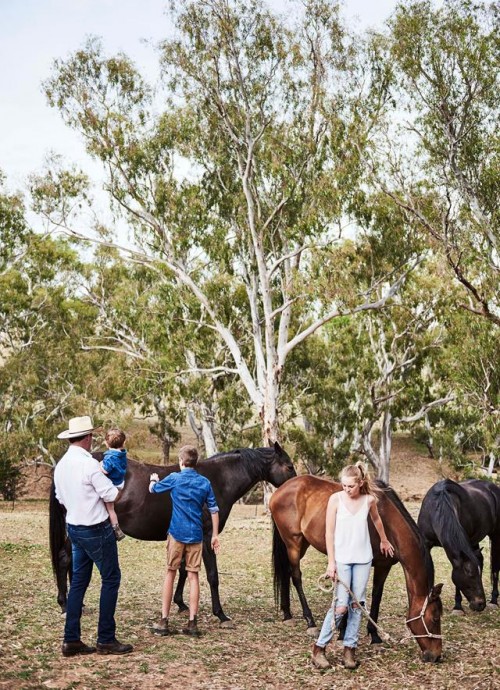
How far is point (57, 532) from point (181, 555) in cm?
172

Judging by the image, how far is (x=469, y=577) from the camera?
7.45m

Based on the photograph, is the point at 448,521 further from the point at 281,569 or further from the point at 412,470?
the point at 412,470

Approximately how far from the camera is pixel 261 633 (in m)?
7.45

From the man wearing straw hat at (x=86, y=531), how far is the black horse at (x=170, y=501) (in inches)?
67.7

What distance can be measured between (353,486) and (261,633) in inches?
96.2

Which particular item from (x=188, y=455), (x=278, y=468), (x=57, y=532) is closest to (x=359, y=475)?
(x=188, y=455)

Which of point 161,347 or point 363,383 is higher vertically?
point 161,347

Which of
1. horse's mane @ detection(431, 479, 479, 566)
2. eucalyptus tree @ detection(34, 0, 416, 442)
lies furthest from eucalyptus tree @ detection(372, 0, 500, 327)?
horse's mane @ detection(431, 479, 479, 566)

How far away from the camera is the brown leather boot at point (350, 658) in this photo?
611 cm

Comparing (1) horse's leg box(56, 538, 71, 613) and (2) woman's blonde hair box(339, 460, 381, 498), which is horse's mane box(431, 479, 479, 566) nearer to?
(2) woman's blonde hair box(339, 460, 381, 498)

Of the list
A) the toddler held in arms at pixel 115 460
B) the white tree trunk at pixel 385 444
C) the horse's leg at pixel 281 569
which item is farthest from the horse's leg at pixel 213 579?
the white tree trunk at pixel 385 444

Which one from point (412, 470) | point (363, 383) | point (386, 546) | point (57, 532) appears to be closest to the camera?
point (386, 546)

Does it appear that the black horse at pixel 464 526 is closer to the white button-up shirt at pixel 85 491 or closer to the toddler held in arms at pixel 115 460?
the toddler held in arms at pixel 115 460

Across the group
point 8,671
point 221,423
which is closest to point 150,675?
point 8,671
